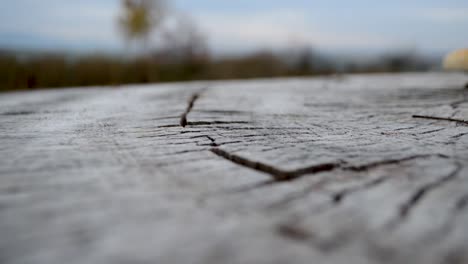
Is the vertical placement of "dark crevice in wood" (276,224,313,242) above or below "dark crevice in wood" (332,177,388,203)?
below

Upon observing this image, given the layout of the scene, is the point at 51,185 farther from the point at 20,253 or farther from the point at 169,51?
the point at 169,51

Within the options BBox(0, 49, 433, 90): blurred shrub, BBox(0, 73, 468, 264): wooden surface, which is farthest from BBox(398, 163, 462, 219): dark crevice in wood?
BBox(0, 49, 433, 90): blurred shrub

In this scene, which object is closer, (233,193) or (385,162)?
(233,193)

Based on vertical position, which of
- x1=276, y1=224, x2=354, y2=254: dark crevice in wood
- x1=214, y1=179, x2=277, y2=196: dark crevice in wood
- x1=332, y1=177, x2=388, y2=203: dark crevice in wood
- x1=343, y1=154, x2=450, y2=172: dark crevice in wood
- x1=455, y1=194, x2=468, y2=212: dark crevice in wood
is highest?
x1=343, y1=154, x2=450, y2=172: dark crevice in wood

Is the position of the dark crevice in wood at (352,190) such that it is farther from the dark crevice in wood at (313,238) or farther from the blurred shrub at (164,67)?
the blurred shrub at (164,67)

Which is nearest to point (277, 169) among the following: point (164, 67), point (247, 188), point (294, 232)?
point (247, 188)

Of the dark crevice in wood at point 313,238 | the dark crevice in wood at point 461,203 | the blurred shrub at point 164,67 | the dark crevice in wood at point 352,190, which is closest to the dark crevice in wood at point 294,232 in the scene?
the dark crevice in wood at point 313,238

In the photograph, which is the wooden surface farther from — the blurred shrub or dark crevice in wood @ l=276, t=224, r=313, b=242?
the blurred shrub

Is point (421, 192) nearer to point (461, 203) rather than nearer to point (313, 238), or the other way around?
point (461, 203)
